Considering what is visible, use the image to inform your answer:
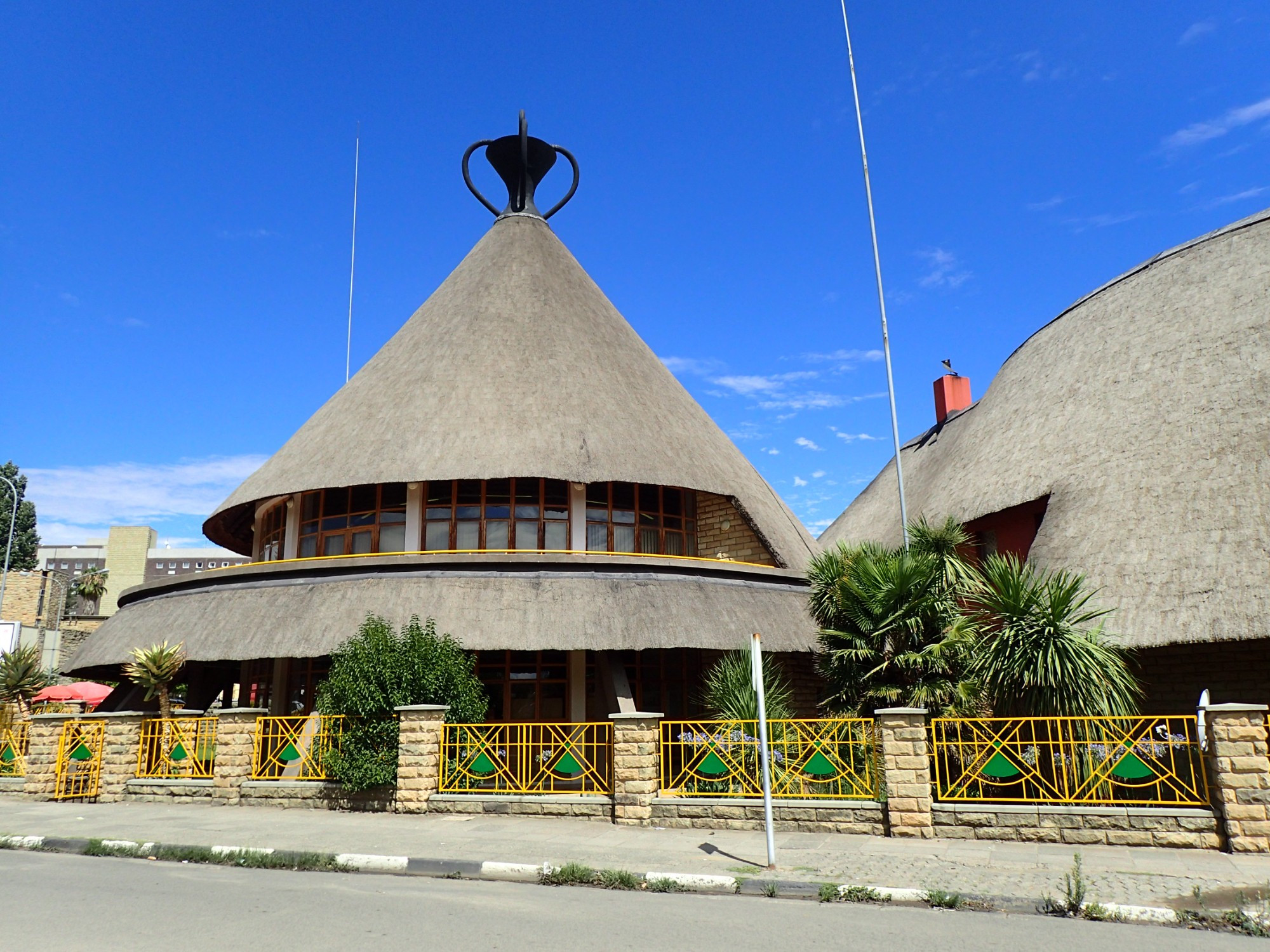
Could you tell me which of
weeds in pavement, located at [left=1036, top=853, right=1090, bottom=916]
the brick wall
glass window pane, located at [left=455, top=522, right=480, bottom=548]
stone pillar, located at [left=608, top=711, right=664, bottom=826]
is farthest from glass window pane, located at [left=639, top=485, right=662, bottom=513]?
weeds in pavement, located at [left=1036, top=853, right=1090, bottom=916]

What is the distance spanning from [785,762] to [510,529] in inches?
399

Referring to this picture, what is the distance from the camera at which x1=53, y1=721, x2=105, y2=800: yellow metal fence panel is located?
685 inches

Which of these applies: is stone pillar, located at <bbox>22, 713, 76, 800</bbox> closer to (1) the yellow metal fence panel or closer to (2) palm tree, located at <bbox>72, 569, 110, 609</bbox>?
(1) the yellow metal fence panel

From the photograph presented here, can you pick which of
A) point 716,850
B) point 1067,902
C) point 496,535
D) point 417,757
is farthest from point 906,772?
point 496,535

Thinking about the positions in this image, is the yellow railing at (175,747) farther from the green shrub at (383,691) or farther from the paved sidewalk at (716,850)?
the green shrub at (383,691)

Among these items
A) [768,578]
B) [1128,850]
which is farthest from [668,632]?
[1128,850]

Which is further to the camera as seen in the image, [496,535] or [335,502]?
[335,502]

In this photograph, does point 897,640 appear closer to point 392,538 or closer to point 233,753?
point 233,753

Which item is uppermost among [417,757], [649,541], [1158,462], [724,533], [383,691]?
[724,533]

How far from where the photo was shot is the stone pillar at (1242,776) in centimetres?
1023

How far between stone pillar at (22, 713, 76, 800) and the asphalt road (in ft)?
30.8

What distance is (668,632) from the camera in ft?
59.5

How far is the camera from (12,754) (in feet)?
64.9

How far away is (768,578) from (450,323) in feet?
37.1
